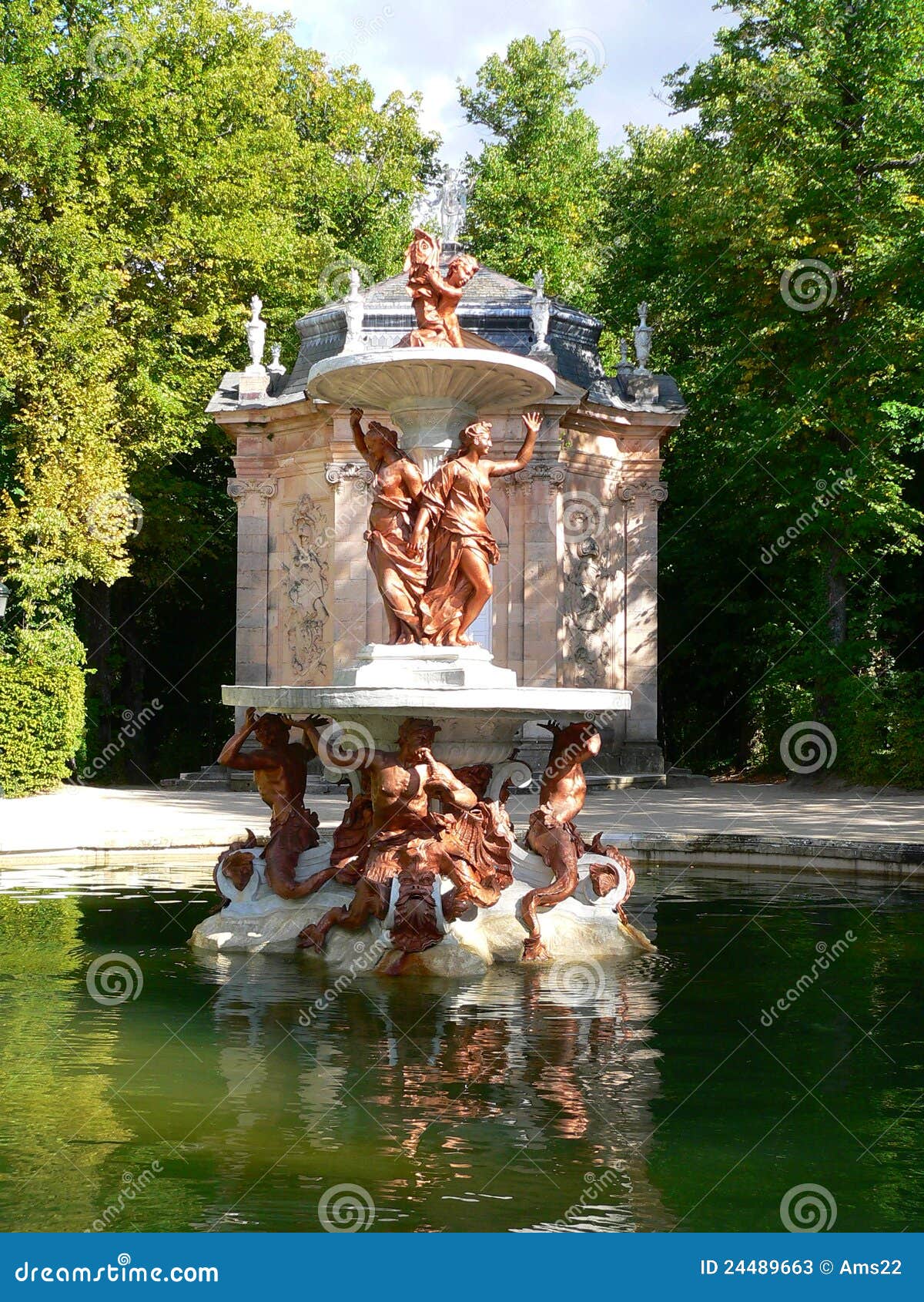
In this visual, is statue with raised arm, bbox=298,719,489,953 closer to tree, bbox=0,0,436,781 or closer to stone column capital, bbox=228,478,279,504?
tree, bbox=0,0,436,781

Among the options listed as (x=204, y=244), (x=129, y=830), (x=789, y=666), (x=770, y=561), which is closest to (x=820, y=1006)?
(x=129, y=830)

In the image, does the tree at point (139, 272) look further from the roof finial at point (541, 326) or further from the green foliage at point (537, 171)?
the roof finial at point (541, 326)

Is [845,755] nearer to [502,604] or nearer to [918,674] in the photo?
[918,674]

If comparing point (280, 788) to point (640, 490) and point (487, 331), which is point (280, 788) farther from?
point (640, 490)

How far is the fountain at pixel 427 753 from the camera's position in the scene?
9.62 meters

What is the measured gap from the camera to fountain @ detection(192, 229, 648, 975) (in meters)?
9.62

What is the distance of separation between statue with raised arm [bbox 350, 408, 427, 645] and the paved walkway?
482 centimetres

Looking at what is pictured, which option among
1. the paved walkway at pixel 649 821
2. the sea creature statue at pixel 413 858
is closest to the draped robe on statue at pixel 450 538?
the sea creature statue at pixel 413 858

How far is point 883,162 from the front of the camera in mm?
25016

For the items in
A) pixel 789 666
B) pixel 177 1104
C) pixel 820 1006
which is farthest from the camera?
pixel 789 666

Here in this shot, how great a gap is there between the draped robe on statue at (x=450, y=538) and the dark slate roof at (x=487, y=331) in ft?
49.1

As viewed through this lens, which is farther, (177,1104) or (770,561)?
(770,561)

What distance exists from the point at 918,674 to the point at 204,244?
54.8 ft

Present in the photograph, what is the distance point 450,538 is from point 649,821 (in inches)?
325
